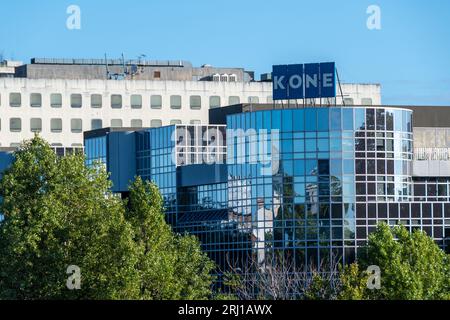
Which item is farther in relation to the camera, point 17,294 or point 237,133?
point 237,133

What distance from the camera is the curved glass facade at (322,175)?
127500 mm

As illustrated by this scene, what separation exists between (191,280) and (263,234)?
8527 millimetres

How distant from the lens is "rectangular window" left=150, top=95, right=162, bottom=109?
188 meters

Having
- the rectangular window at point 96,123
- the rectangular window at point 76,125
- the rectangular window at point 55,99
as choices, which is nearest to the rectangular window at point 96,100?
the rectangular window at point 96,123

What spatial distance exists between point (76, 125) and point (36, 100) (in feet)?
15.4

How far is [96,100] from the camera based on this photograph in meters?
187

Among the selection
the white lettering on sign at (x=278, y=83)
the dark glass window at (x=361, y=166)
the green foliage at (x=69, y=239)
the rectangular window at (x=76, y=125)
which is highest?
the white lettering on sign at (x=278, y=83)

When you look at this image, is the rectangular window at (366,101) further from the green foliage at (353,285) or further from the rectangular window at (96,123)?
the green foliage at (353,285)

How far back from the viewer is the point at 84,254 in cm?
10788

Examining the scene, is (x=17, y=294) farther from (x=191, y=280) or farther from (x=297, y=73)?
(x=297, y=73)

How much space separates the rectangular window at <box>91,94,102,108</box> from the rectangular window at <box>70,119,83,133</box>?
82.6 inches

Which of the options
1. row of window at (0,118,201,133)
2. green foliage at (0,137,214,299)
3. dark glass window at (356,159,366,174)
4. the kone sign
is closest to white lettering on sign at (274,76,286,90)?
the kone sign

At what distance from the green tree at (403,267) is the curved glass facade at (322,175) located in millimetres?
4627

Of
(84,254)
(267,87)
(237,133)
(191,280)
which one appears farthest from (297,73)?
(267,87)
